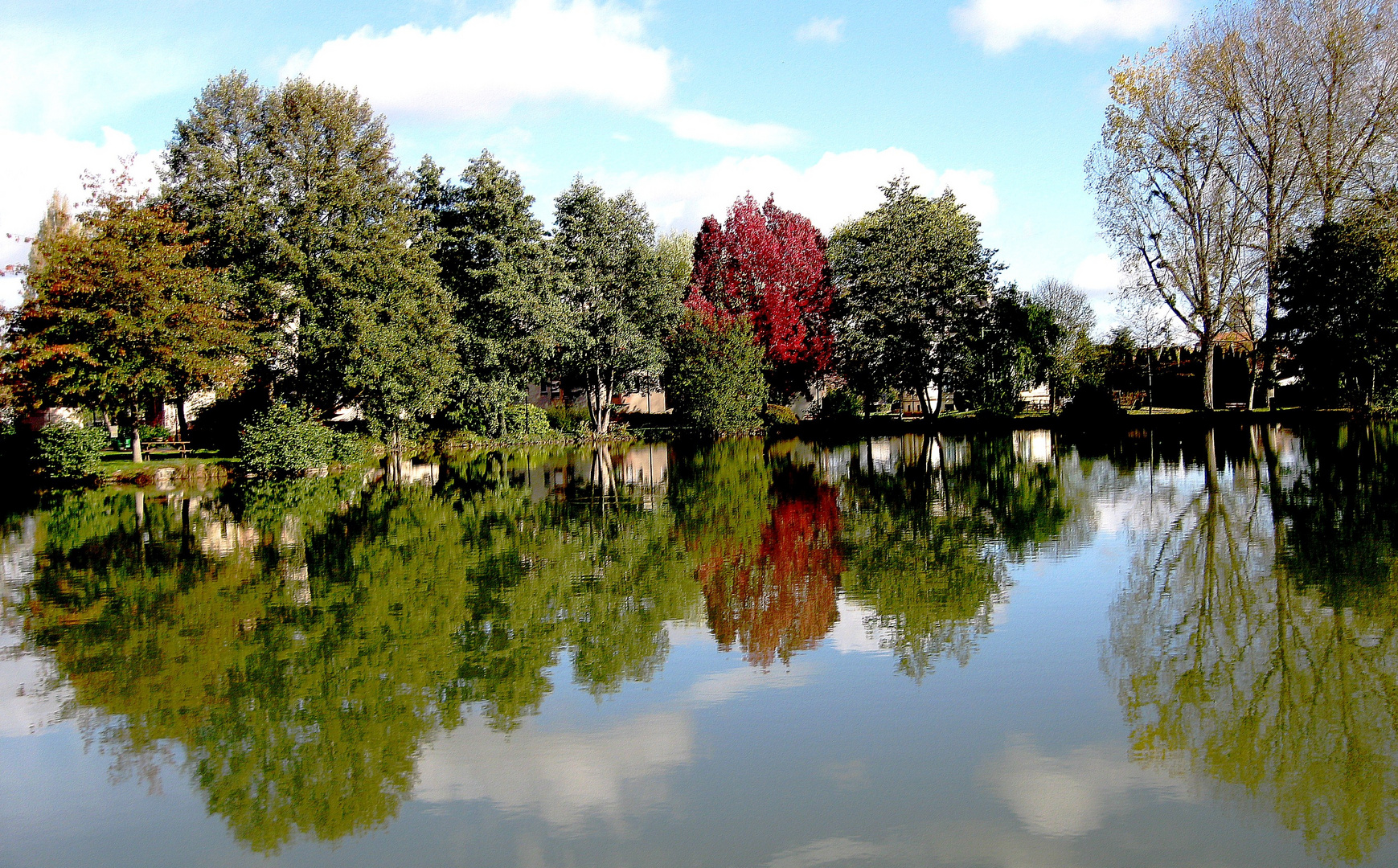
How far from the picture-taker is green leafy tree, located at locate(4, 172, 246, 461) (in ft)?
73.6

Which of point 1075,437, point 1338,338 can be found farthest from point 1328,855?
point 1338,338

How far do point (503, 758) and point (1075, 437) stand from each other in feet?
101

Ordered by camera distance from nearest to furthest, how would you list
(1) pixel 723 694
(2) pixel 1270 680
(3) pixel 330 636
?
(2) pixel 1270 680, (1) pixel 723 694, (3) pixel 330 636

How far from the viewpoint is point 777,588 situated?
9.67 metres

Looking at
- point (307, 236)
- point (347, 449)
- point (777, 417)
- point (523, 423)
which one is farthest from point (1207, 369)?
point (307, 236)

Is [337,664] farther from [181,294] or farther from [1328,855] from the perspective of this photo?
[181,294]

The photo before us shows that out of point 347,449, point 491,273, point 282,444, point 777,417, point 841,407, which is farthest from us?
point 841,407

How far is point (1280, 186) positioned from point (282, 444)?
33.6m

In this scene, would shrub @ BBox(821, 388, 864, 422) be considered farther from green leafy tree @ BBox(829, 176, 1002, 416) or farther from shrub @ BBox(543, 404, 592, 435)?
shrub @ BBox(543, 404, 592, 435)

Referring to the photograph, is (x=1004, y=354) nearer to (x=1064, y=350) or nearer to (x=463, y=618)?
(x=1064, y=350)

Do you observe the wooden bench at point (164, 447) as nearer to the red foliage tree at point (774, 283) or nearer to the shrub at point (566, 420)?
the shrub at point (566, 420)

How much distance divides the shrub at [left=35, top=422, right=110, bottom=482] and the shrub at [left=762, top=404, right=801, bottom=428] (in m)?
24.7

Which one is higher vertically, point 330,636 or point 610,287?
point 610,287

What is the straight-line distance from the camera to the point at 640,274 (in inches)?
1465
